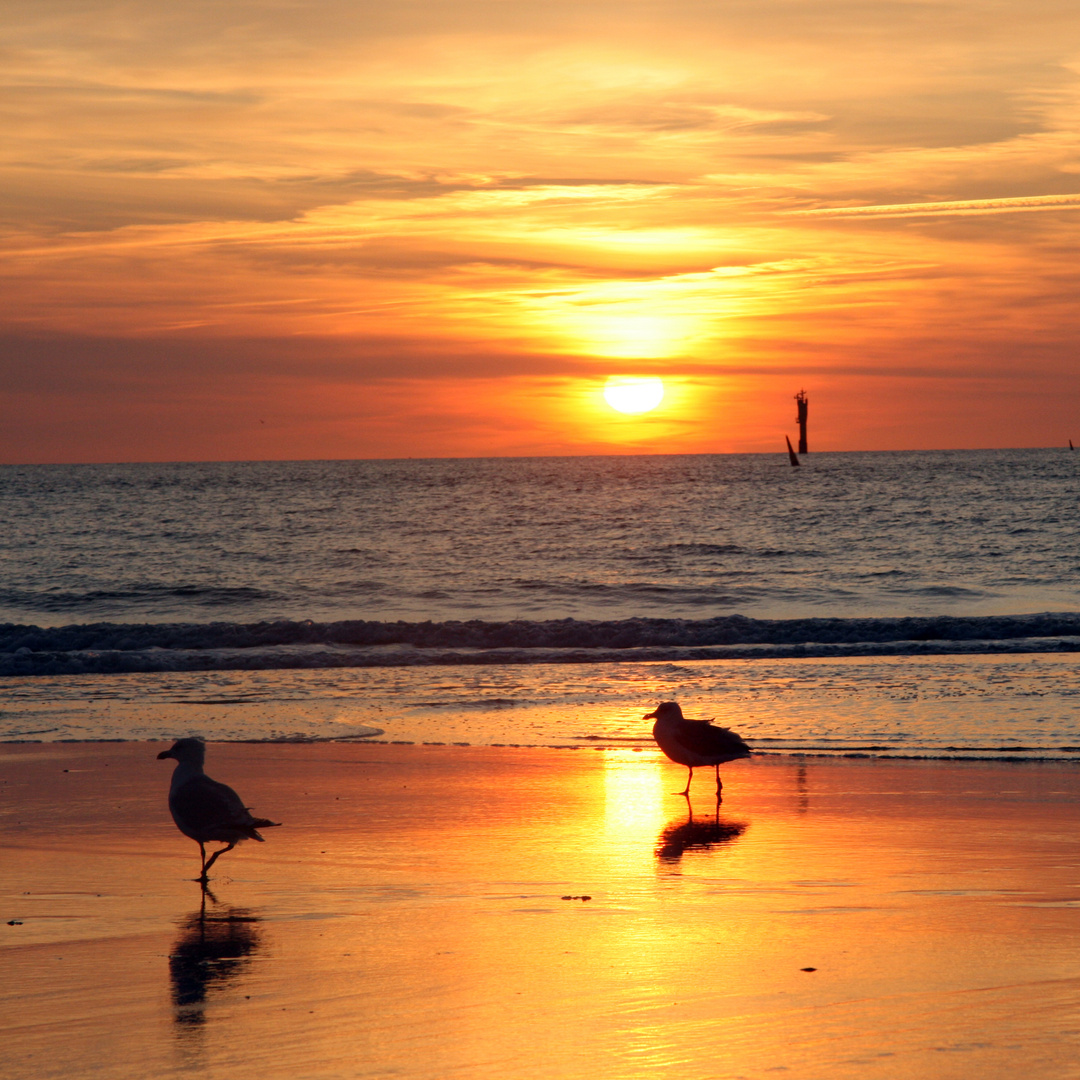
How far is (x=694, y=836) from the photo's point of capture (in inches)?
320

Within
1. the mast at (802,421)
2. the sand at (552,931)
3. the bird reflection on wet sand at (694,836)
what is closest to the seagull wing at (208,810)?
the sand at (552,931)

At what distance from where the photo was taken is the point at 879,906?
6.35 metres

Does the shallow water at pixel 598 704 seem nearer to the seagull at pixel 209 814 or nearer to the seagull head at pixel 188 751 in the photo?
the seagull head at pixel 188 751

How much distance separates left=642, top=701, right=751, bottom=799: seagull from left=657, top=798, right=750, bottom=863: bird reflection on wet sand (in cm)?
71

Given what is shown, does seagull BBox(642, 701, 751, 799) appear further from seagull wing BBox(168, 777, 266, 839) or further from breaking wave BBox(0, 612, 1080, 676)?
breaking wave BBox(0, 612, 1080, 676)

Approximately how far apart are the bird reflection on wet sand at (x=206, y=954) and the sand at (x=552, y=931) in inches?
0.8

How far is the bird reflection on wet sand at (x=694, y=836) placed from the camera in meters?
7.69

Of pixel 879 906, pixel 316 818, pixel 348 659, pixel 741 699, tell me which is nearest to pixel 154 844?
pixel 316 818

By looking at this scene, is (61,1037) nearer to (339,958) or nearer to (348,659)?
(339,958)

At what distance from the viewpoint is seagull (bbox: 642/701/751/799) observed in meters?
9.45

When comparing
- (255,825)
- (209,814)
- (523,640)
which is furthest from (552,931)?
(523,640)

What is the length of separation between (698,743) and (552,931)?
370 cm

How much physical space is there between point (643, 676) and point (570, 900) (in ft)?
35.8

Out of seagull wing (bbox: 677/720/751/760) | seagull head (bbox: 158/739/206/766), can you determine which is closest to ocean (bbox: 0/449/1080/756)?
seagull wing (bbox: 677/720/751/760)
